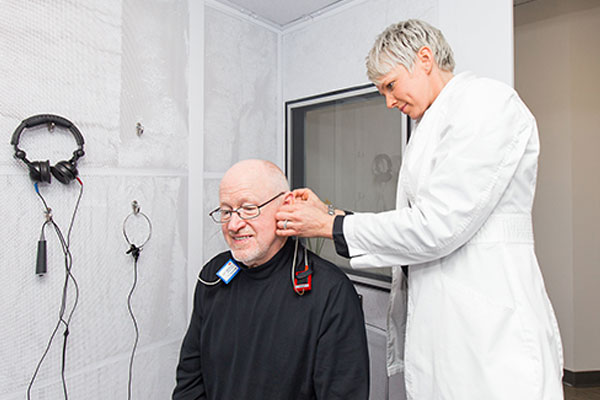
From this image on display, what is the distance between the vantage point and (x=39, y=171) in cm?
138

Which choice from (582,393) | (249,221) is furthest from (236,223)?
(582,393)

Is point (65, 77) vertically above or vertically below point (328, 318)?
above

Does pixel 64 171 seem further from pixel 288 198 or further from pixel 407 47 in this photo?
pixel 407 47

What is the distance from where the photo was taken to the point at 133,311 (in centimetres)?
172

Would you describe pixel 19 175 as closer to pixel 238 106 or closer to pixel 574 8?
pixel 238 106

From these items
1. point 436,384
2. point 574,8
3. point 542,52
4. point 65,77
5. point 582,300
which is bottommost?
point 582,300

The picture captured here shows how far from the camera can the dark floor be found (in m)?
2.69

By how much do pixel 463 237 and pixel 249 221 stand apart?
2.26ft

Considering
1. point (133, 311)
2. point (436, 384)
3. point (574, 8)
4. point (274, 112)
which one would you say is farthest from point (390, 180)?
point (574, 8)

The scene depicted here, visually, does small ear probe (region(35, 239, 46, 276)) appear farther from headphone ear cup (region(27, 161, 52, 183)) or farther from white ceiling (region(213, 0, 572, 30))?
white ceiling (region(213, 0, 572, 30))

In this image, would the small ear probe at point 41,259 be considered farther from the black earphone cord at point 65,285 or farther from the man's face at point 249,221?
the man's face at point 249,221

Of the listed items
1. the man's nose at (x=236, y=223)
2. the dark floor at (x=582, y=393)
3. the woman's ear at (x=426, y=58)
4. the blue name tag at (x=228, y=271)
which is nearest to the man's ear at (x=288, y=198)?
the man's nose at (x=236, y=223)

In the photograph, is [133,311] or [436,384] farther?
[133,311]

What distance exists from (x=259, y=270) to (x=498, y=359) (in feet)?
2.63
